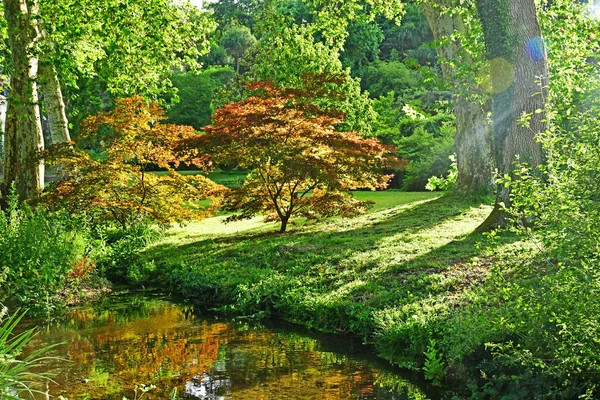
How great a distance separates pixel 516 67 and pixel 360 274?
3834 millimetres

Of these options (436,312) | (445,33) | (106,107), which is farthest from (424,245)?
(106,107)

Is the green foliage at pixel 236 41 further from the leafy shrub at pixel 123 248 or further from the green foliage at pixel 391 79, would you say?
the leafy shrub at pixel 123 248

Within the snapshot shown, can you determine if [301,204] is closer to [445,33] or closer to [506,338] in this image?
[445,33]

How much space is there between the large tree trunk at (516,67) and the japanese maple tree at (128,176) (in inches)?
234

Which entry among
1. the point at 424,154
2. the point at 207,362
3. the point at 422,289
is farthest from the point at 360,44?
the point at 207,362

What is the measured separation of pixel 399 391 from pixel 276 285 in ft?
12.2

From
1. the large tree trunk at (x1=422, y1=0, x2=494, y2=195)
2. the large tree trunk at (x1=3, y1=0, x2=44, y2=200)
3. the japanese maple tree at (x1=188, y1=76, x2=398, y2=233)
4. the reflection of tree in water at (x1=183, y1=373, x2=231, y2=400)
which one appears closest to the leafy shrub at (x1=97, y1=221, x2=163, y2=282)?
the large tree trunk at (x1=3, y1=0, x2=44, y2=200)

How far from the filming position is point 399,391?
6.24m

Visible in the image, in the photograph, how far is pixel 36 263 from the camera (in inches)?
388

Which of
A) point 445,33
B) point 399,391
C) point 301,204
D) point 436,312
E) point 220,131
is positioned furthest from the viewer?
point 445,33

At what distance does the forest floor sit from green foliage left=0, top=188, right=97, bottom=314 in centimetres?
181

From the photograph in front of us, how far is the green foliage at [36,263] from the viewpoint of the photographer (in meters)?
9.55

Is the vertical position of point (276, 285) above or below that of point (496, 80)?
below

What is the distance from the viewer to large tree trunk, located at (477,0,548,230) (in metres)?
10.1
